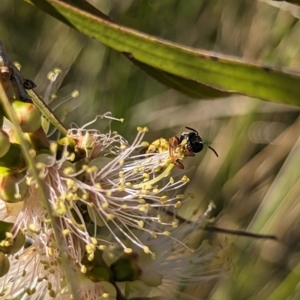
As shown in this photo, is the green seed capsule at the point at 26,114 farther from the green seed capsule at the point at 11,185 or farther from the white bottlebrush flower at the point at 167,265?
the white bottlebrush flower at the point at 167,265

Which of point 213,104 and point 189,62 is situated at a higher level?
point 189,62

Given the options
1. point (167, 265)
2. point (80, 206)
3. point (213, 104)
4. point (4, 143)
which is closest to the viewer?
point (4, 143)

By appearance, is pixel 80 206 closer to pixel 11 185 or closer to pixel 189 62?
pixel 11 185

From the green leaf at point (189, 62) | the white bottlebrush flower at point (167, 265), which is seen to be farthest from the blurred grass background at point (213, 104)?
the green leaf at point (189, 62)

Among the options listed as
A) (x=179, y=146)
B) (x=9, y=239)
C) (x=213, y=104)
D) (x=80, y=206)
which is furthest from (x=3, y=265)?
(x=213, y=104)

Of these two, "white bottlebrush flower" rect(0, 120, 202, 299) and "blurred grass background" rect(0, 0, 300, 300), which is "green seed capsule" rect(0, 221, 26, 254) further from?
"blurred grass background" rect(0, 0, 300, 300)

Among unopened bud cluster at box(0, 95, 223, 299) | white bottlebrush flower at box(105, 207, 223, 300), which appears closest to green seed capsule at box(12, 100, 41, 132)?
unopened bud cluster at box(0, 95, 223, 299)

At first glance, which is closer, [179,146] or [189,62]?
[189,62]

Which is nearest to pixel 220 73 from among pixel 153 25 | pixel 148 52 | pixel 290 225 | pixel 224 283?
pixel 148 52
